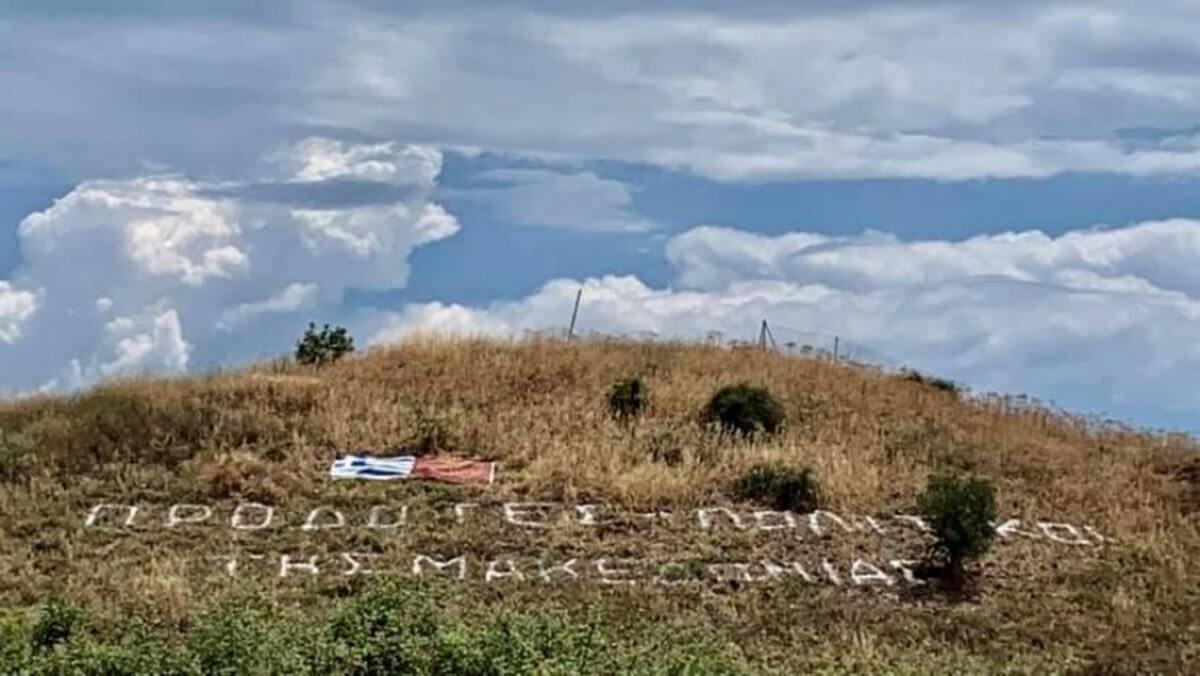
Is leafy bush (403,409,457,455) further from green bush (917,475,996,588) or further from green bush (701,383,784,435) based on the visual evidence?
green bush (917,475,996,588)

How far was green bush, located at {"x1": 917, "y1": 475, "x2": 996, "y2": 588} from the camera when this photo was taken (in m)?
14.0

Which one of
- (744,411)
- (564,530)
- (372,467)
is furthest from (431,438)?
(744,411)

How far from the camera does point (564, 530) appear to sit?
15.1m

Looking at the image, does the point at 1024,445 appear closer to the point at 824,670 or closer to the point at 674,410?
the point at 674,410

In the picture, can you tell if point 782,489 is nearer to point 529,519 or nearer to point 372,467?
point 529,519

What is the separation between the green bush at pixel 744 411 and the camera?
18047mm

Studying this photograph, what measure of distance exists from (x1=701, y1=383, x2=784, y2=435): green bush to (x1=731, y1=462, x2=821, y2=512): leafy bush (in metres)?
1.55

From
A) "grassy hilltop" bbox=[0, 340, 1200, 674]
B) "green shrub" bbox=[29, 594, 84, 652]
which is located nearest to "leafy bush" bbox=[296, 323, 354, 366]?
"grassy hilltop" bbox=[0, 340, 1200, 674]

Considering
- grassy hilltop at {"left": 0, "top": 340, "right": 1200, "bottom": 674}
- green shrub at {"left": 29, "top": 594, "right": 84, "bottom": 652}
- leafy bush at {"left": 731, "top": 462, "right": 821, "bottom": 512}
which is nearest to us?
grassy hilltop at {"left": 0, "top": 340, "right": 1200, "bottom": 674}

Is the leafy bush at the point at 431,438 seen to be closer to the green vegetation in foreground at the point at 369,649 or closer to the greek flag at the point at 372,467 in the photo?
the greek flag at the point at 372,467

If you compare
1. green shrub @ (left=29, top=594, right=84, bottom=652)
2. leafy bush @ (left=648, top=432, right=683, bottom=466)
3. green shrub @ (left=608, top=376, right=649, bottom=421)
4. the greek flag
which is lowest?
green shrub @ (left=29, top=594, right=84, bottom=652)

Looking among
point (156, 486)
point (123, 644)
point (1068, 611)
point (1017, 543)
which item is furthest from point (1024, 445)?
point (123, 644)

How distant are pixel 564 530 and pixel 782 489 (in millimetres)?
2243

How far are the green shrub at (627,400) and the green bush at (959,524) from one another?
191 inches
